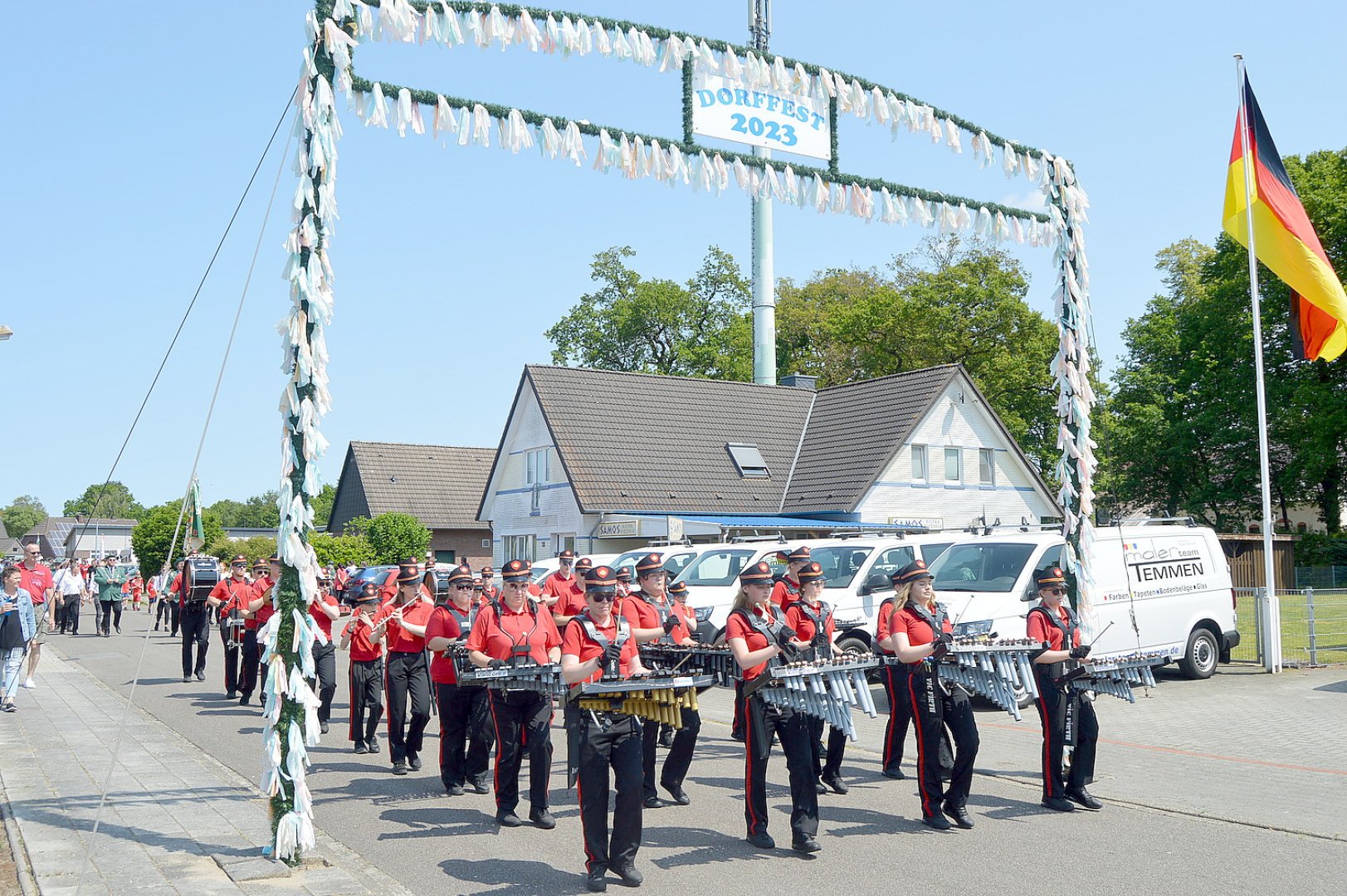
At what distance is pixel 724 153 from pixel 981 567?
764 cm

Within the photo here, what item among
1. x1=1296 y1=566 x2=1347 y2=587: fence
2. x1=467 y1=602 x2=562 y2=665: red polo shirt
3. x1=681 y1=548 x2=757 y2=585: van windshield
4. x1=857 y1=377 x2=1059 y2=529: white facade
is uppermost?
x1=857 y1=377 x2=1059 y2=529: white facade

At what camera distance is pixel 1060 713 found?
884cm

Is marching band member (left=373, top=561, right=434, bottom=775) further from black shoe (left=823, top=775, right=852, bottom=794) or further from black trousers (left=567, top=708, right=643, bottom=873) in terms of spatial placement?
black trousers (left=567, top=708, right=643, bottom=873)

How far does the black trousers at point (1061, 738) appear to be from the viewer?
8.84 m

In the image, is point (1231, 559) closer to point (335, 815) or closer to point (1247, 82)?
point (1247, 82)

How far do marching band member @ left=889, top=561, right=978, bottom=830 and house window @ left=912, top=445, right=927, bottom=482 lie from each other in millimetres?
26747

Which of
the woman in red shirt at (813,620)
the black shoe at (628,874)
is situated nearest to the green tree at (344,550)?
the woman in red shirt at (813,620)

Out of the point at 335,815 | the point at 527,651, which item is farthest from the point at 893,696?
the point at 335,815

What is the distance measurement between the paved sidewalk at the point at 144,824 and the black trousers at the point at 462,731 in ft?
4.84

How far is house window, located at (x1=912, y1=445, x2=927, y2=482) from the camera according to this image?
114ft

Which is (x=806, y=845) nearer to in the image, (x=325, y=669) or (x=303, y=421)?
(x=303, y=421)

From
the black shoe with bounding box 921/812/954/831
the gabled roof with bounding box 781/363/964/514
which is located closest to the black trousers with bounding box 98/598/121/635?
the gabled roof with bounding box 781/363/964/514

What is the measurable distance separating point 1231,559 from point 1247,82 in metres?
24.6

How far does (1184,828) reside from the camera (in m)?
8.23
